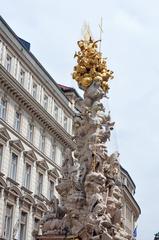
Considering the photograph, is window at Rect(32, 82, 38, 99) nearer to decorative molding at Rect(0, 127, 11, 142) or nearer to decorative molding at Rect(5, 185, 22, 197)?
decorative molding at Rect(0, 127, 11, 142)

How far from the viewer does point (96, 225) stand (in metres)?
13.6

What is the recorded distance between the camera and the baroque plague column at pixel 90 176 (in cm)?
1400

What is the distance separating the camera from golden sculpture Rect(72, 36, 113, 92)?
16.7 metres

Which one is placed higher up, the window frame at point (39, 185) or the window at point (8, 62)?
the window at point (8, 62)

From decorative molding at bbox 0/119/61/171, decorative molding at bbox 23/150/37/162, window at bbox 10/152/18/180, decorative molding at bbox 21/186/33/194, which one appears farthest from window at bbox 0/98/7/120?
decorative molding at bbox 21/186/33/194

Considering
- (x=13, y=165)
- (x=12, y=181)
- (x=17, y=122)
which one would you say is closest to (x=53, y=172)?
(x=17, y=122)

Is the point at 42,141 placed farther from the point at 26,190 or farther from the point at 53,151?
the point at 26,190

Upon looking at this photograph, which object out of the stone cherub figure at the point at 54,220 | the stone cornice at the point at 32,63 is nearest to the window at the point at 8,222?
the stone cornice at the point at 32,63

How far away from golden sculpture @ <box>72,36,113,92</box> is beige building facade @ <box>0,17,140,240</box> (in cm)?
1354

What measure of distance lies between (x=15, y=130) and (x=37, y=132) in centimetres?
378

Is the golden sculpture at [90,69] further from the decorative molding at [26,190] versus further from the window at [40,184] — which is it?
the window at [40,184]

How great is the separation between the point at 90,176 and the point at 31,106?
20859mm

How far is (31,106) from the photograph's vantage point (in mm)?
35094

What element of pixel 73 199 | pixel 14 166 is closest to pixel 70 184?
pixel 73 199
